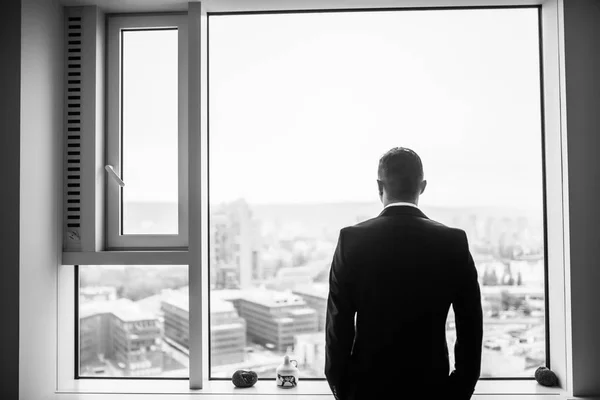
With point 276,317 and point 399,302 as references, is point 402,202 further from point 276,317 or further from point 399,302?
point 276,317

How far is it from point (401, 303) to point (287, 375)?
0.96 m

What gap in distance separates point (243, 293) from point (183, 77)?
1.01m

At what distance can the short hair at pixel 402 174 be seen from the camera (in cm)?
160

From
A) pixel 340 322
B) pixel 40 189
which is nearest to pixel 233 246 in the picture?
pixel 40 189

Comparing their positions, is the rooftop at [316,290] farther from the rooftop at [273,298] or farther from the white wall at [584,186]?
the white wall at [584,186]

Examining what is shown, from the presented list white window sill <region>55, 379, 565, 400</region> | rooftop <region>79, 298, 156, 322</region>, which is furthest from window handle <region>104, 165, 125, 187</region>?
white window sill <region>55, 379, 565, 400</region>

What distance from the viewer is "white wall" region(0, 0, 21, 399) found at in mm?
2020

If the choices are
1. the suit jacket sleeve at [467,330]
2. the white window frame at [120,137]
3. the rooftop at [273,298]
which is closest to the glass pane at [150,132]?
the white window frame at [120,137]

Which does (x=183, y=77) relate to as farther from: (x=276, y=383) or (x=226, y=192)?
(x=276, y=383)

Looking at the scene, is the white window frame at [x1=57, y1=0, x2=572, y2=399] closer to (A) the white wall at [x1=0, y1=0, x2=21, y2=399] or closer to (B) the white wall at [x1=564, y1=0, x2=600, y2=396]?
(B) the white wall at [x1=564, y1=0, x2=600, y2=396]

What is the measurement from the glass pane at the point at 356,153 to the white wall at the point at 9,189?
79 cm

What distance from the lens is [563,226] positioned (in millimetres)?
2199

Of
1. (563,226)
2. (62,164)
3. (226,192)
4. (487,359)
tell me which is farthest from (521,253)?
(62,164)

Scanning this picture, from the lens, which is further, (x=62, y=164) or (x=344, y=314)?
(x=62, y=164)
